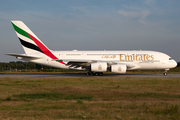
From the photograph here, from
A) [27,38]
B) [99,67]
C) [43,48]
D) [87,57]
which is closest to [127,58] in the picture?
[99,67]

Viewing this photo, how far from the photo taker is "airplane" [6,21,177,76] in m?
29.2

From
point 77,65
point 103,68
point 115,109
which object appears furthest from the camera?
point 77,65

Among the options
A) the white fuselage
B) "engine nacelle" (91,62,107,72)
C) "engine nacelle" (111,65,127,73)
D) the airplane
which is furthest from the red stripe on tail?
"engine nacelle" (111,65,127,73)

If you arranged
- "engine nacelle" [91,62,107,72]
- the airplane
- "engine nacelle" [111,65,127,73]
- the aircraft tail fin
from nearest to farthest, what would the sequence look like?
"engine nacelle" [111,65,127,73], "engine nacelle" [91,62,107,72], the airplane, the aircraft tail fin

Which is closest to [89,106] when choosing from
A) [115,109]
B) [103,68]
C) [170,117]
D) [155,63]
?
[115,109]

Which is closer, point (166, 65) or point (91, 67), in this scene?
point (91, 67)

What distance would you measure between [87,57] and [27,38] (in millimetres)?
10000

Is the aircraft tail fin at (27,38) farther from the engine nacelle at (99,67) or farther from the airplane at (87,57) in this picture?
the engine nacelle at (99,67)

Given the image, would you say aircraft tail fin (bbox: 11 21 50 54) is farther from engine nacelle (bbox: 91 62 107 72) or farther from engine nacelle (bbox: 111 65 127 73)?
engine nacelle (bbox: 111 65 127 73)

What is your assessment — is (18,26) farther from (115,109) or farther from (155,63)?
(115,109)

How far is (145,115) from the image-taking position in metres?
6.72

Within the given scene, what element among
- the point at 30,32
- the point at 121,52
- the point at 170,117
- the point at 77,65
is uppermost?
the point at 30,32

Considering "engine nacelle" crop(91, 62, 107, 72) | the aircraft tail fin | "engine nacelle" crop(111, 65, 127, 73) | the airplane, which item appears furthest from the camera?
the aircraft tail fin

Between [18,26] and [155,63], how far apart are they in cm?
2232
